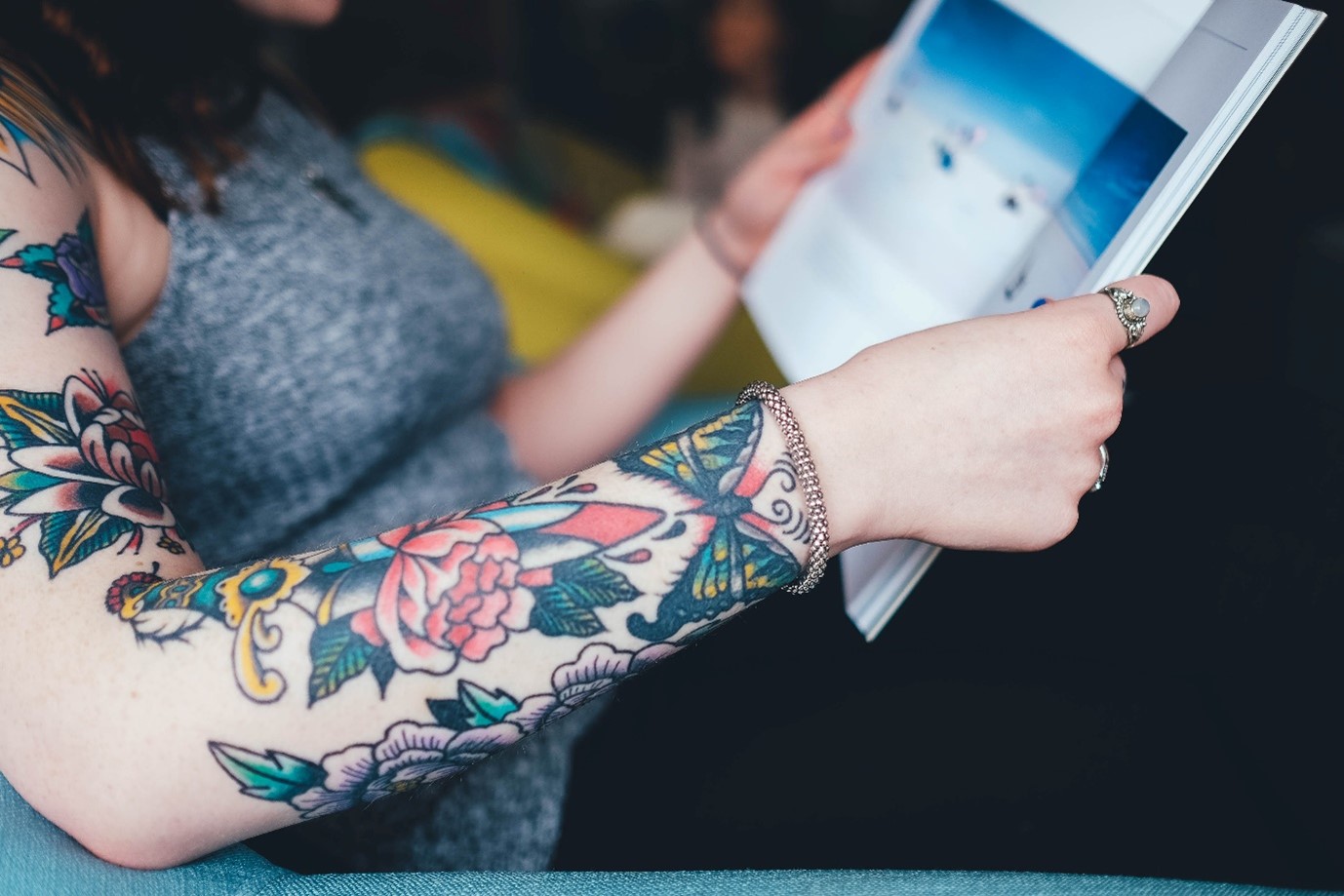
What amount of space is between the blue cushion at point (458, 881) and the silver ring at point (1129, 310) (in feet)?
0.92

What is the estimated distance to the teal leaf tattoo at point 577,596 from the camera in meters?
0.40

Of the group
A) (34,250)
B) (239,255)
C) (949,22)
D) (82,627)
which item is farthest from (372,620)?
(949,22)

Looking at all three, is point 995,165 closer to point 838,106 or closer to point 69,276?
point 838,106

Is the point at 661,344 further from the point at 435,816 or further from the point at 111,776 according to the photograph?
the point at 111,776

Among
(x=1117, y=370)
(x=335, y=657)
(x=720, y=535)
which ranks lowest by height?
(x=335, y=657)

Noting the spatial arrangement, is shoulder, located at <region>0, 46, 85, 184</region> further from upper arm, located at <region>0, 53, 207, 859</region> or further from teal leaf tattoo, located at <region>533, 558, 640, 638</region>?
teal leaf tattoo, located at <region>533, 558, 640, 638</region>

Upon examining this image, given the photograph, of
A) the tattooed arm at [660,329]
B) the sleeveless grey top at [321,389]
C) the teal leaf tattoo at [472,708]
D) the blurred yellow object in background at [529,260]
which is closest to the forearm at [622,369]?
the tattooed arm at [660,329]

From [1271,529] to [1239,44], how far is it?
11.8 inches

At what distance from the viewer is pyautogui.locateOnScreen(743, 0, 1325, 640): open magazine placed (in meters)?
0.47

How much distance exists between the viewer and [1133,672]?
60 centimetres

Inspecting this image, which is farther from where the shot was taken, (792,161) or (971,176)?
(792,161)

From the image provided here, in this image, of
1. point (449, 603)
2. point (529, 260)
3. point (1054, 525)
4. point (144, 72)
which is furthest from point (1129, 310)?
point (529, 260)

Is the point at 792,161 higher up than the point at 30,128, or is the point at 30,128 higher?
the point at 792,161

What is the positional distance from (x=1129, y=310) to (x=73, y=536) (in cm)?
50
